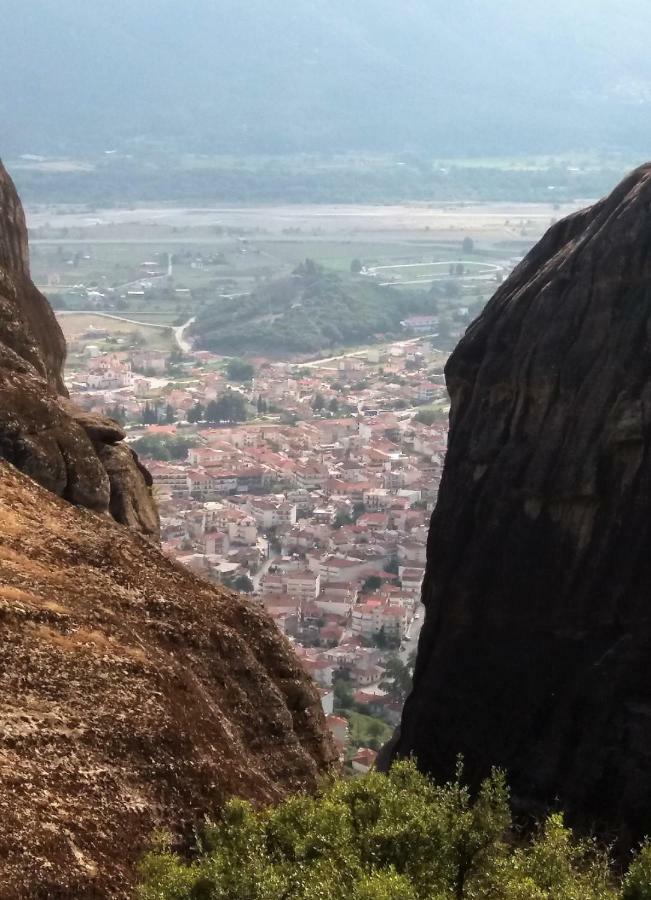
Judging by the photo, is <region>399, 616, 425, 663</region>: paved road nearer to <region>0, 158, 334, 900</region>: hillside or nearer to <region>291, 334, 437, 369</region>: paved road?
<region>0, 158, 334, 900</region>: hillside

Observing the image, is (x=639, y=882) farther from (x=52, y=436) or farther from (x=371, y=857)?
(x=52, y=436)

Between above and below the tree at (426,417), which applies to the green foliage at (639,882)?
above

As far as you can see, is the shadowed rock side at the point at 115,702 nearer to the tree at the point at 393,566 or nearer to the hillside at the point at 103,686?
the hillside at the point at 103,686

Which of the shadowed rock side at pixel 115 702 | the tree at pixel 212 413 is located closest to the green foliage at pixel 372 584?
the tree at pixel 212 413

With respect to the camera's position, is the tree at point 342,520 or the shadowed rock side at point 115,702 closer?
the shadowed rock side at point 115,702

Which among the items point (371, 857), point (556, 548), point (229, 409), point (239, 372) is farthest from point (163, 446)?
point (371, 857)

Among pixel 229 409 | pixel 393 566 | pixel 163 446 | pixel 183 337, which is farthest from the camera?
pixel 183 337
